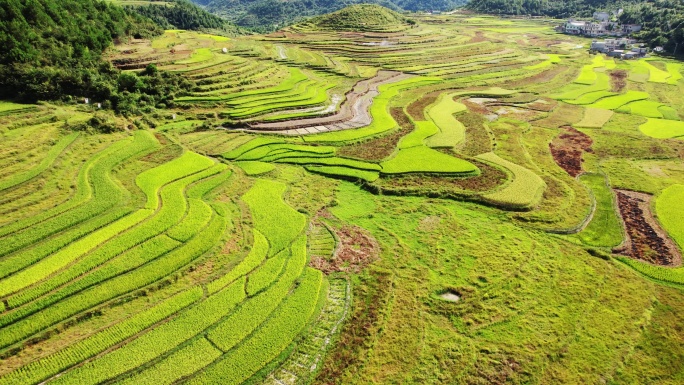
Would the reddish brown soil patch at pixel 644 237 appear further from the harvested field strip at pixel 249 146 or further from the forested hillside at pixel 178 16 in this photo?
the forested hillside at pixel 178 16

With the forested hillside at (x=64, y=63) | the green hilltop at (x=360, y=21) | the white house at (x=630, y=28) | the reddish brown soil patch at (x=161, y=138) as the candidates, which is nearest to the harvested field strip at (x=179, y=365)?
the reddish brown soil patch at (x=161, y=138)

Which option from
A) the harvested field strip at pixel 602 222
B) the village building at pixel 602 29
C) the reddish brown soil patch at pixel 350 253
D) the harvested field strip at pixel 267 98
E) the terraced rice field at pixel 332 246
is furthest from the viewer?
the village building at pixel 602 29

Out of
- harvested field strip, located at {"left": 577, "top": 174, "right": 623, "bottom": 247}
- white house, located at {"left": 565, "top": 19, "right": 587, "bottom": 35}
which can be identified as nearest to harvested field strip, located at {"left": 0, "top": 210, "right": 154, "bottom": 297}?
harvested field strip, located at {"left": 577, "top": 174, "right": 623, "bottom": 247}

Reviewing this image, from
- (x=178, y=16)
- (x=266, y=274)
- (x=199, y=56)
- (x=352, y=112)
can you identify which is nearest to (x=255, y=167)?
(x=266, y=274)

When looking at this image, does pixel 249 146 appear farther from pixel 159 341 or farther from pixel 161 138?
pixel 159 341

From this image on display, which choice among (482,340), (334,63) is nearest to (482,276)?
(482,340)
